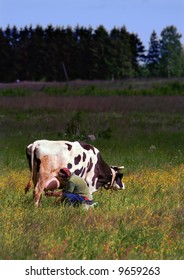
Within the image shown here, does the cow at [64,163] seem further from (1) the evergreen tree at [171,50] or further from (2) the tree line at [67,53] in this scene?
(1) the evergreen tree at [171,50]

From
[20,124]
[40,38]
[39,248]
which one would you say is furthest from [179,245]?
[40,38]

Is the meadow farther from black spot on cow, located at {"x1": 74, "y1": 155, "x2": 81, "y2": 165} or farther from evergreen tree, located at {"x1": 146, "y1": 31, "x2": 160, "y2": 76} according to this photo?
evergreen tree, located at {"x1": 146, "y1": 31, "x2": 160, "y2": 76}

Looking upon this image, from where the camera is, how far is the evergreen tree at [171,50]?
65.6 m

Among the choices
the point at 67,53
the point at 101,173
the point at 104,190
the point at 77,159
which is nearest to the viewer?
the point at 77,159

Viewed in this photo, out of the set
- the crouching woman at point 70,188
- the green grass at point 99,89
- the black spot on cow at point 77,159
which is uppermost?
the green grass at point 99,89

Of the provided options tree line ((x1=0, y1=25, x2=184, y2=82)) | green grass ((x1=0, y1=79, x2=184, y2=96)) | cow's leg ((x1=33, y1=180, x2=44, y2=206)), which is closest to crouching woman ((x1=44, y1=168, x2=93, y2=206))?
cow's leg ((x1=33, y1=180, x2=44, y2=206))

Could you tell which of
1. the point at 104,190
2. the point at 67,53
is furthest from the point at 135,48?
the point at 104,190

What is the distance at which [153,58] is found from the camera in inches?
2552

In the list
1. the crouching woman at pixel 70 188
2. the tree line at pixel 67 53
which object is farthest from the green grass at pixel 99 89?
the crouching woman at pixel 70 188

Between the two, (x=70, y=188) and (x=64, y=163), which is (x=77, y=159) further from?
(x=70, y=188)

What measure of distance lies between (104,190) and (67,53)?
131 ft

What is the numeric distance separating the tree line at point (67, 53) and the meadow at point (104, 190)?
12512mm

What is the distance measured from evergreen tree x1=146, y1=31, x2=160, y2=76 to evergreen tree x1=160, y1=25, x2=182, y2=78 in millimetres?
646

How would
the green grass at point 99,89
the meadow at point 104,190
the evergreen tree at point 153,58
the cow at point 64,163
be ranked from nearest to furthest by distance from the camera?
the meadow at point 104,190 < the cow at point 64,163 < the green grass at point 99,89 < the evergreen tree at point 153,58
